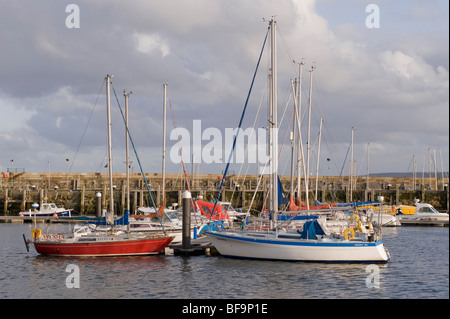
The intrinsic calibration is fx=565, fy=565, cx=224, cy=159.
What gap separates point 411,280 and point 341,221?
32.1 feet

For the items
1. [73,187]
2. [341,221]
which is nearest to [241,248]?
[341,221]

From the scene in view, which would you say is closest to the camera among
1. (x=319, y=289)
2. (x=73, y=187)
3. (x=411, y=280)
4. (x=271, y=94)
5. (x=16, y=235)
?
(x=319, y=289)

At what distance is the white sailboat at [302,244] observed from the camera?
27125 mm

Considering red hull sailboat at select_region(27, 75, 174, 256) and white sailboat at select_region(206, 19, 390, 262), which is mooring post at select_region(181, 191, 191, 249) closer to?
red hull sailboat at select_region(27, 75, 174, 256)

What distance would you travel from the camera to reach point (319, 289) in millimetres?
22438

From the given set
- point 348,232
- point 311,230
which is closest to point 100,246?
point 311,230

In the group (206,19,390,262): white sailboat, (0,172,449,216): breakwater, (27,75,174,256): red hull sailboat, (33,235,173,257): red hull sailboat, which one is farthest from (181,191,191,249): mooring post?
(0,172,449,216): breakwater

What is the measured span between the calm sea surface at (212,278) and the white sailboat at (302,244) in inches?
16.9

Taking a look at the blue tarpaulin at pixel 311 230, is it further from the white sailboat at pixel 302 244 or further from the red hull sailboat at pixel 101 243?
the red hull sailboat at pixel 101 243

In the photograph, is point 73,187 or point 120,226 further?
point 73,187

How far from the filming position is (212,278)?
24.7m
